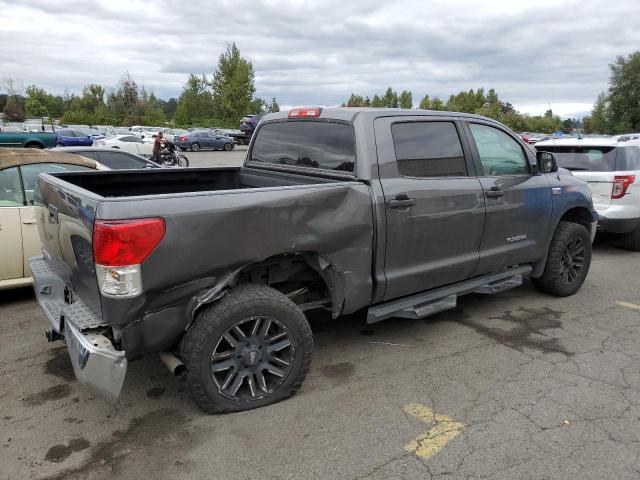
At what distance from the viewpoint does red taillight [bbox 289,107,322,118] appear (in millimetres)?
4160

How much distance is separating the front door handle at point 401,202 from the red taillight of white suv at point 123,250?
1638mm

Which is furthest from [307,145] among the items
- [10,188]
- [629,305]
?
[629,305]

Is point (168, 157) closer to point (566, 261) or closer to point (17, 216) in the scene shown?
point (17, 216)

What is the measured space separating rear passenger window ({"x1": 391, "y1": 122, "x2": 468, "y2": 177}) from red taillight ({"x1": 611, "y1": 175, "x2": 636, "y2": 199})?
419 cm

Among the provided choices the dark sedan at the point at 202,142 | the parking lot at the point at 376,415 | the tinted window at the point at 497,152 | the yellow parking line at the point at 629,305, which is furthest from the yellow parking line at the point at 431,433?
the dark sedan at the point at 202,142

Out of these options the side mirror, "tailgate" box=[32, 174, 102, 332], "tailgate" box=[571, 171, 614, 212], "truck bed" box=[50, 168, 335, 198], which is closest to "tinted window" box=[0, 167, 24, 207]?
"truck bed" box=[50, 168, 335, 198]

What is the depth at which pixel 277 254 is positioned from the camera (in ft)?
10.6

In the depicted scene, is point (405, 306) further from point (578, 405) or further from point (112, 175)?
point (112, 175)

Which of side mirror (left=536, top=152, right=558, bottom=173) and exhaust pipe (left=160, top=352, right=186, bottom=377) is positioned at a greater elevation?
side mirror (left=536, top=152, right=558, bottom=173)

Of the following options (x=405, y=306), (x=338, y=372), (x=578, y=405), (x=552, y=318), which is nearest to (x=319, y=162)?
(x=405, y=306)

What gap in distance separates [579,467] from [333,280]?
1.78 meters

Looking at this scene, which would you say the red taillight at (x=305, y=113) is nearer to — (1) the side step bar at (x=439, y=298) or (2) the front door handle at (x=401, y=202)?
(2) the front door handle at (x=401, y=202)

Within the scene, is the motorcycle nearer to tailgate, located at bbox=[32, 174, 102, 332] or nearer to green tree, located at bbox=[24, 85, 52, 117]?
tailgate, located at bbox=[32, 174, 102, 332]

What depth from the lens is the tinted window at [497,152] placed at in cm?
451
